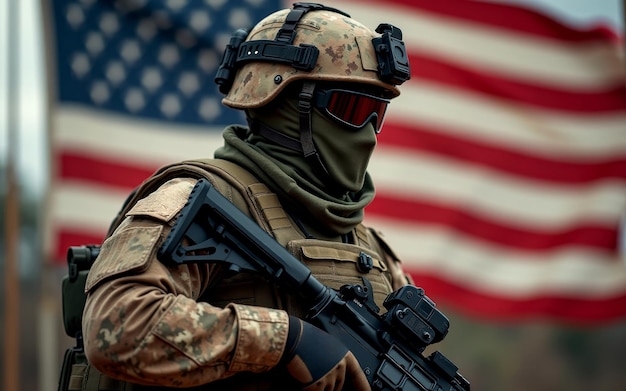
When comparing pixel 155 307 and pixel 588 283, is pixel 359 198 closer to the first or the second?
pixel 155 307

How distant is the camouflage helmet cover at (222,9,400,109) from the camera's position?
3324 millimetres

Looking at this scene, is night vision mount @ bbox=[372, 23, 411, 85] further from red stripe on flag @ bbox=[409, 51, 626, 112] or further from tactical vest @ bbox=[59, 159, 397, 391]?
red stripe on flag @ bbox=[409, 51, 626, 112]

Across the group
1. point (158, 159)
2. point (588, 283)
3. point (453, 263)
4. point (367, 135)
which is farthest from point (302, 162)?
point (588, 283)

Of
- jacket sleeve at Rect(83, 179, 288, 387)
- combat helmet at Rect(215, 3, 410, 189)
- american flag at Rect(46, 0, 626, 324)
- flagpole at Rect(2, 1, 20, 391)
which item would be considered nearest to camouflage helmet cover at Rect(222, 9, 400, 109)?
combat helmet at Rect(215, 3, 410, 189)

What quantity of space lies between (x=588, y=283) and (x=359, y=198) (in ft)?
21.1

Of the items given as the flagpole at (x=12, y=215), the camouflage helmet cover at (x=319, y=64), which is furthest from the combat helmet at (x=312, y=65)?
the flagpole at (x=12, y=215)

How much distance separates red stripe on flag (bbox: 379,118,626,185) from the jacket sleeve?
5861 mm

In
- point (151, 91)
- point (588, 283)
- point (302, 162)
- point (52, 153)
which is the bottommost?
point (588, 283)

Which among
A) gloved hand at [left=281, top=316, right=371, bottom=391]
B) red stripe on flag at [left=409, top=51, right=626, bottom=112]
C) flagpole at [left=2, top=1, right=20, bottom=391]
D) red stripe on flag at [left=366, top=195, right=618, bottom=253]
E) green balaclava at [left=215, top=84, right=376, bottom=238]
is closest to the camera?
gloved hand at [left=281, top=316, right=371, bottom=391]

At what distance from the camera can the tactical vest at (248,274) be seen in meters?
3.09

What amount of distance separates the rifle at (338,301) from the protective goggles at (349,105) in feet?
1.69

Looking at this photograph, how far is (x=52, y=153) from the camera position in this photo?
26.6 ft

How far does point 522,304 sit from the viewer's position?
9.40 metres

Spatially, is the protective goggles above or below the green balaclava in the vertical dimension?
above
